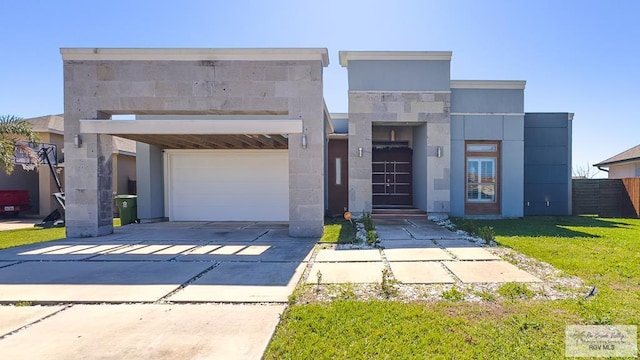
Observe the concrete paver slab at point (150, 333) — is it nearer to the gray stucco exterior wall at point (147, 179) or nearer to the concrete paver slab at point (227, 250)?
the concrete paver slab at point (227, 250)

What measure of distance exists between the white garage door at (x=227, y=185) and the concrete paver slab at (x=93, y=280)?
5.83 m

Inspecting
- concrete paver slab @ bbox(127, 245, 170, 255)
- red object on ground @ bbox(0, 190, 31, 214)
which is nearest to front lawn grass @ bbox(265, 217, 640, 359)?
concrete paver slab @ bbox(127, 245, 170, 255)

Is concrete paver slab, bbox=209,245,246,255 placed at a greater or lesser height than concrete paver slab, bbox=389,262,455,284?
lesser

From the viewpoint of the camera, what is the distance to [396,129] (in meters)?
12.9

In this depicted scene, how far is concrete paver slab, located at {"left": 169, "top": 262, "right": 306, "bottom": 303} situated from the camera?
3.79 metres

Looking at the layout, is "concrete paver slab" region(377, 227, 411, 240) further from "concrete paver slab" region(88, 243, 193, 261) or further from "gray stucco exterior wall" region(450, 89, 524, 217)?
"concrete paver slab" region(88, 243, 193, 261)

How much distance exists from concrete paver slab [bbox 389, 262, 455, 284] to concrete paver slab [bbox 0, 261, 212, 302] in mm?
3155

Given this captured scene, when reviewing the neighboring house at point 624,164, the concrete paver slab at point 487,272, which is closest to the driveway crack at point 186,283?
the concrete paver slab at point 487,272

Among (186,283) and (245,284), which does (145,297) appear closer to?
(186,283)

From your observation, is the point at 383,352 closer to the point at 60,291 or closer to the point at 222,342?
the point at 222,342

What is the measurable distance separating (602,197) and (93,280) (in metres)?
17.0

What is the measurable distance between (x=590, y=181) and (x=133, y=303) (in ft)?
52.7

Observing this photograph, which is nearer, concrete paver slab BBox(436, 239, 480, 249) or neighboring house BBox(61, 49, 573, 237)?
concrete paver slab BBox(436, 239, 480, 249)

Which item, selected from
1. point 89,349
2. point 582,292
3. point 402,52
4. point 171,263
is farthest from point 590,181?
point 89,349
